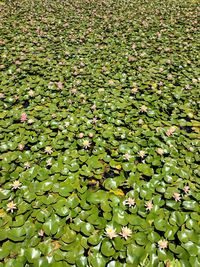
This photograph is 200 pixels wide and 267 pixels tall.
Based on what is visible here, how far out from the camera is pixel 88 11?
8.66 meters

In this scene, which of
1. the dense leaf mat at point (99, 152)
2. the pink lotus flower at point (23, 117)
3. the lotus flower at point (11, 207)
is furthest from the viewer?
the pink lotus flower at point (23, 117)

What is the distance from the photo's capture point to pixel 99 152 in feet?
9.99

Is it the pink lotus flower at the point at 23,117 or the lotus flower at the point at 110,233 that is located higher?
the pink lotus flower at the point at 23,117

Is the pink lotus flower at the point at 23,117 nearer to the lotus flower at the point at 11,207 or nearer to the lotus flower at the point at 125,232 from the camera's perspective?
the lotus flower at the point at 11,207

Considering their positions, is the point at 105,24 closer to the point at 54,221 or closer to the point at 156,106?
the point at 156,106

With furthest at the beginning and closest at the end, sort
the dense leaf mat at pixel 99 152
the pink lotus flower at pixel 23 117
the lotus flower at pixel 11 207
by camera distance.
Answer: the pink lotus flower at pixel 23 117 → the lotus flower at pixel 11 207 → the dense leaf mat at pixel 99 152

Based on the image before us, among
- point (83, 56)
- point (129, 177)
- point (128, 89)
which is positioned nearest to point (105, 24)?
point (83, 56)

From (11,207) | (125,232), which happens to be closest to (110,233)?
(125,232)

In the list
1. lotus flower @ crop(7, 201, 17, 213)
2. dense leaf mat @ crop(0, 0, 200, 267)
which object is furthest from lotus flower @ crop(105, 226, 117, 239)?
lotus flower @ crop(7, 201, 17, 213)

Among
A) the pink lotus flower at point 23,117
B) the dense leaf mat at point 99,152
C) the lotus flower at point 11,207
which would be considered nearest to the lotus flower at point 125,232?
the dense leaf mat at point 99,152

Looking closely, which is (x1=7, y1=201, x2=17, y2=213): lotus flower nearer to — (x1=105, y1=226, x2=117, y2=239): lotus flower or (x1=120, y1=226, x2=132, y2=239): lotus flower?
(x1=105, y1=226, x2=117, y2=239): lotus flower

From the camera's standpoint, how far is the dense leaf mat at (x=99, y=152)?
6.88 ft

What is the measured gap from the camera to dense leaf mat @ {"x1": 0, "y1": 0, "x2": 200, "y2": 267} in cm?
210

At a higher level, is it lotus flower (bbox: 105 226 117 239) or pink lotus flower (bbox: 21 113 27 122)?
pink lotus flower (bbox: 21 113 27 122)
